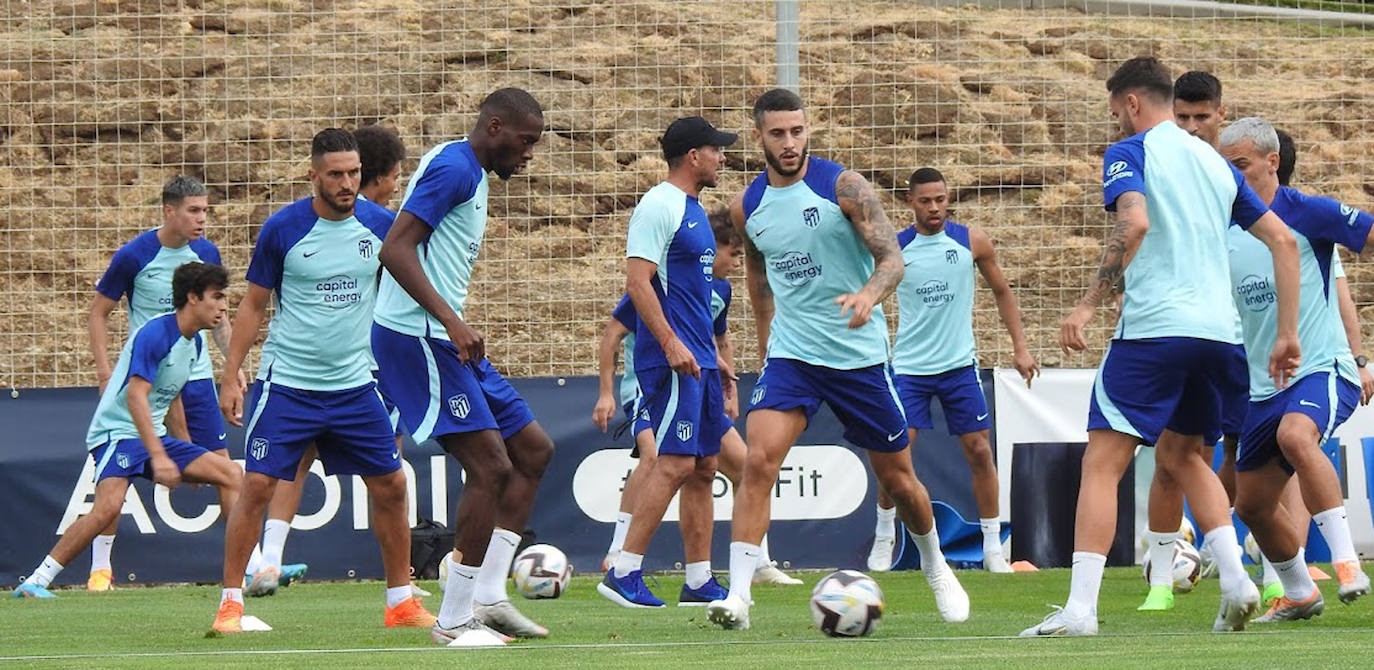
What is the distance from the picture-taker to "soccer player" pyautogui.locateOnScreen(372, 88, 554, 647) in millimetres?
7711

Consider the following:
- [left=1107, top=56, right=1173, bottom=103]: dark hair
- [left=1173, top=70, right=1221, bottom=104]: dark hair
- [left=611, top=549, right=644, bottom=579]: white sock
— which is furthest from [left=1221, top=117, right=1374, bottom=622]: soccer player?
[left=611, top=549, right=644, bottom=579]: white sock

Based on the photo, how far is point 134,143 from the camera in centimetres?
1803

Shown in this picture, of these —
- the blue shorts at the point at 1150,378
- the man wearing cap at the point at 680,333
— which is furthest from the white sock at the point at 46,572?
the blue shorts at the point at 1150,378

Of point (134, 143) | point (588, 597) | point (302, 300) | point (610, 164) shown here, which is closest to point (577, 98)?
point (610, 164)

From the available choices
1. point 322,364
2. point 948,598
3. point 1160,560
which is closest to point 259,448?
point 322,364

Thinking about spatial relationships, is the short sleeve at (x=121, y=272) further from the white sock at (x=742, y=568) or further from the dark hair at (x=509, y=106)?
the white sock at (x=742, y=568)

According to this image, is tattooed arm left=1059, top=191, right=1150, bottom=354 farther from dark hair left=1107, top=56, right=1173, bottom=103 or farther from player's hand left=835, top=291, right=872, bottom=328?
player's hand left=835, top=291, right=872, bottom=328

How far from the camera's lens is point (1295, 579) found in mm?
8312

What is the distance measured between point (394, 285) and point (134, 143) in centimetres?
1064

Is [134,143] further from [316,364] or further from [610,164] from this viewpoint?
[316,364]

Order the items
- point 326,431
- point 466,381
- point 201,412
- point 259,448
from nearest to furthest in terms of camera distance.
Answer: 1. point 466,381
2. point 259,448
3. point 326,431
4. point 201,412

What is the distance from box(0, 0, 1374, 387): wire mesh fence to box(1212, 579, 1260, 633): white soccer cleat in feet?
31.6

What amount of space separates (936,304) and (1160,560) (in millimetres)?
4512

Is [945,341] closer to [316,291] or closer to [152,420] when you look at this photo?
[152,420]
